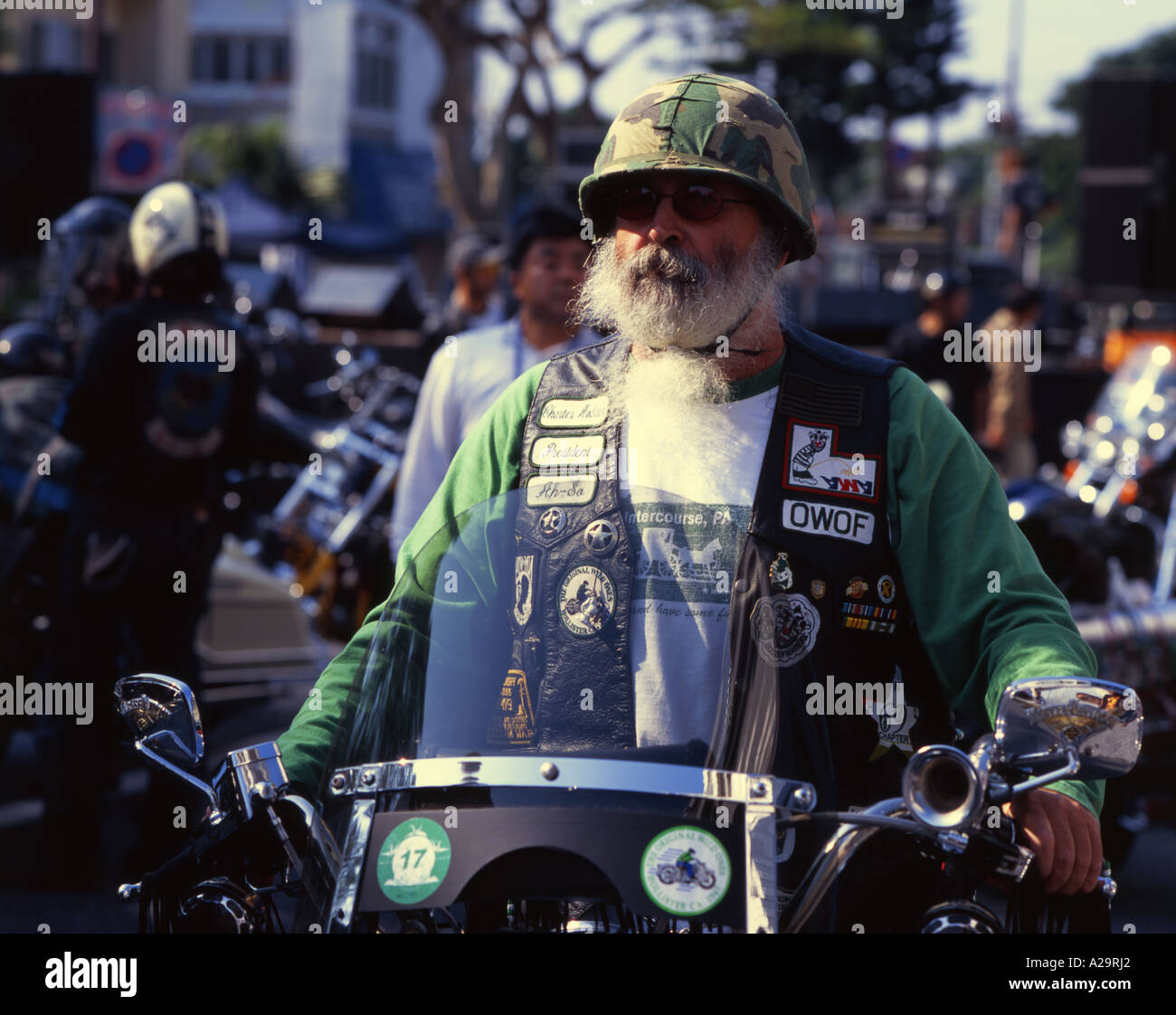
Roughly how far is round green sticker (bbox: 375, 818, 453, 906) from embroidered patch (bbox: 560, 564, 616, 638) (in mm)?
334

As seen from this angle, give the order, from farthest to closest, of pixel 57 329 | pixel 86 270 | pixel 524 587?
pixel 57 329, pixel 86 270, pixel 524 587

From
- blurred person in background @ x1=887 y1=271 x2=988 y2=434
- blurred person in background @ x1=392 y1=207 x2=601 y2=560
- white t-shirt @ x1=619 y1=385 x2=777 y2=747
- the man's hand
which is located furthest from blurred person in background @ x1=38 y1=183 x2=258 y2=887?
blurred person in background @ x1=887 y1=271 x2=988 y2=434

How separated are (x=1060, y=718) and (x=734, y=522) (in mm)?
511

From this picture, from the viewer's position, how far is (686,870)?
5.70 ft

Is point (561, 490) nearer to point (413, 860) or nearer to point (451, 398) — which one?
point (413, 860)

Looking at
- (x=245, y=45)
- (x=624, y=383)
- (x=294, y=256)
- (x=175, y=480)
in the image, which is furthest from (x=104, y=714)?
(x=245, y=45)

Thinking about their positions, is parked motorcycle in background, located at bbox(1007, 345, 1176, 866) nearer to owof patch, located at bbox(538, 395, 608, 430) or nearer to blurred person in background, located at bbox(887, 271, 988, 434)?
owof patch, located at bbox(538, 395, 608, 430)

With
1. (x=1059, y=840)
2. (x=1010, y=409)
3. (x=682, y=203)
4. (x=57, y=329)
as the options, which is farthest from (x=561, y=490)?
(x=1010, y=409)

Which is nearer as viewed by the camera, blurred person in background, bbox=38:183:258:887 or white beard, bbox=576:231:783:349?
white beard, bbox=576:231:783:349

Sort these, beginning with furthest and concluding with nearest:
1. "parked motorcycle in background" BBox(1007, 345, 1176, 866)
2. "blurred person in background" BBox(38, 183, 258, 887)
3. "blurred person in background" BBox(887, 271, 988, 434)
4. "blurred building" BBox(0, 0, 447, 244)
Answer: "blurred building" BBox(0, 0, 447, 244)
"blurred person in background" BBox(887, 271, 988, 434)
"parked motorcycle in background" BBox(1007, 345, 1176, 866)
"blurred person in background" BBox(38, 183, 258, 887)

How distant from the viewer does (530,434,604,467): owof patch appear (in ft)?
7.79

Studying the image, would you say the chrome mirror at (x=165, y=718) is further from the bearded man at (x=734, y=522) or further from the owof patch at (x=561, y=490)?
the owof patch at (x=561, y=490)

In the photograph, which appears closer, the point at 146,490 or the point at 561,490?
the point at 561,490
